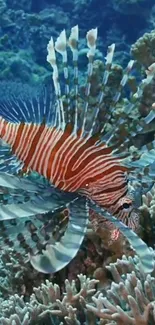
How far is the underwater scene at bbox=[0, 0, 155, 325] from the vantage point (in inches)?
73.5

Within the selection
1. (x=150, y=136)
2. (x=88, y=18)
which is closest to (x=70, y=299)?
(x=150, y=136)

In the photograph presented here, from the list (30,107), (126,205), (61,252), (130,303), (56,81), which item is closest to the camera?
(61,252)

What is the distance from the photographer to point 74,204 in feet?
6.59

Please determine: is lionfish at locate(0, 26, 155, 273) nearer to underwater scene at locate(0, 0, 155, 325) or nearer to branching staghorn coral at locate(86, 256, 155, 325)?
underwater scene at locate(0, 0, 155, 325)

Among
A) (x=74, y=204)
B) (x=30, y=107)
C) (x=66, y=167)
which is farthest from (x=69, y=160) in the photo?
(x=30, y=107)

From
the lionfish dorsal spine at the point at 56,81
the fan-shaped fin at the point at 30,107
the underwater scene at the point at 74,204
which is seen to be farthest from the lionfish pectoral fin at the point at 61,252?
the fan-shaped fin at the point at 30,107

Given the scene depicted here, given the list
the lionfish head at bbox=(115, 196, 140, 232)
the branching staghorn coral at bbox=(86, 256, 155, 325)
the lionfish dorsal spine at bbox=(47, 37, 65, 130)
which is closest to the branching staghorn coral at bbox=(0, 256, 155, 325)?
the branching staghorn coral at bbox=(86, 256, 155, 325)

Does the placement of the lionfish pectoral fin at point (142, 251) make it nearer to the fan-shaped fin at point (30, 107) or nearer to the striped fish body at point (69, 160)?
the striped fish body at point (69, 160)

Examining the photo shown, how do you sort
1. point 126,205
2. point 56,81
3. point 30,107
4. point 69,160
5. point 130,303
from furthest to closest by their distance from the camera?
point 30,107, point 56,81, point 69,160, point 126,205, point 130,303

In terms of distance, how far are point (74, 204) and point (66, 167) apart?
0.33 meters

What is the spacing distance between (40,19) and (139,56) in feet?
28.5

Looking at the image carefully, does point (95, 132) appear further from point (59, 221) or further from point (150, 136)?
point (150, 136)

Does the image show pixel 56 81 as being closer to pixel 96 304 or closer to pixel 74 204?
pixel 74 204

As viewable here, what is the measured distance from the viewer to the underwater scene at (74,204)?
187 cm
